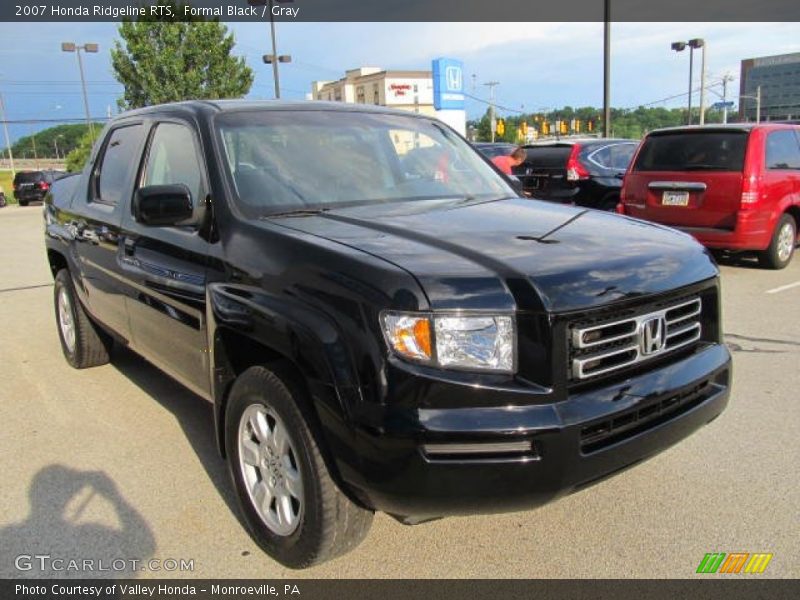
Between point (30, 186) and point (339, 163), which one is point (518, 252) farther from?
point (30, 186)

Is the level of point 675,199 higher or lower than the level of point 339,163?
lower

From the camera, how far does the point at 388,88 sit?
3558 inches

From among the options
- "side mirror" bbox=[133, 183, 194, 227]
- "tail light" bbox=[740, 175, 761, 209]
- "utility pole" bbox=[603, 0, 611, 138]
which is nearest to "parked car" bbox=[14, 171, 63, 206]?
"utility pole" bbox=[603, 0, 611, 138]

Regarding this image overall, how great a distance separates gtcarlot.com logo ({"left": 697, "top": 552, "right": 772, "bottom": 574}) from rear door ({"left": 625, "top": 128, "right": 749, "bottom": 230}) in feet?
20.7

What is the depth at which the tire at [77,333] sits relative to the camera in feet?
17.0

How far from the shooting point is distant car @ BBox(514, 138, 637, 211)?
11359 mm

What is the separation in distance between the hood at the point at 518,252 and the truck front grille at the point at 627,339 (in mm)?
89

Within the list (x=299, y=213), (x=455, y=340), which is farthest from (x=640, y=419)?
(x=299, y=213)

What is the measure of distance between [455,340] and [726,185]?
7168 millimetres

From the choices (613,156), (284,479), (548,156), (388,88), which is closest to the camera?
(284,479)

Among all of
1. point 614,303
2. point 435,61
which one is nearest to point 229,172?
point 614,303

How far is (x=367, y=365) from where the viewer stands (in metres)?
2.24

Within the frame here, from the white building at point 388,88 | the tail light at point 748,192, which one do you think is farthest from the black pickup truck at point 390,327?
the white building at point 388,88

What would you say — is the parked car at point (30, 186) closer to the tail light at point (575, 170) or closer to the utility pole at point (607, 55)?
the utility pole at point (607, 55)
